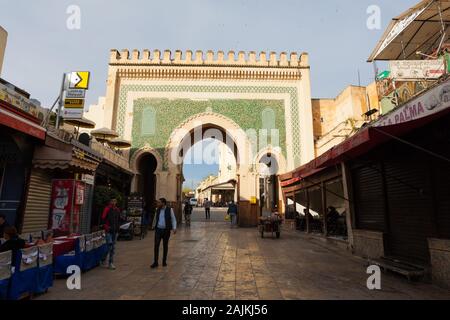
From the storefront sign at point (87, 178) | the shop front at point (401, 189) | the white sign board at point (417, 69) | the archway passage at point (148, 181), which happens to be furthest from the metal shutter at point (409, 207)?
the archway passage at point (148, 181)

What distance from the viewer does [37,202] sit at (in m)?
7.10

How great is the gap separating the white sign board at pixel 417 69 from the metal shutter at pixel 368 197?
3304 mm

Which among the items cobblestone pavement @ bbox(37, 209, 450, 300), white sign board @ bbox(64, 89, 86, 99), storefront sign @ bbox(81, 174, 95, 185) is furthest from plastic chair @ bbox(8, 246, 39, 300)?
white sign board @ bbox(64, 89, 86, 99)

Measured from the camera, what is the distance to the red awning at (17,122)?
521cm

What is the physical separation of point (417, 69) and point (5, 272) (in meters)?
10.7

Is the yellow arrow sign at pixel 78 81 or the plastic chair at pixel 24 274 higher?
the yellow arrow sign at pixel 78 81

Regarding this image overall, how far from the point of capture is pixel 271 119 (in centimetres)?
1711

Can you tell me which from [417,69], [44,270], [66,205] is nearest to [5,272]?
[44,270]

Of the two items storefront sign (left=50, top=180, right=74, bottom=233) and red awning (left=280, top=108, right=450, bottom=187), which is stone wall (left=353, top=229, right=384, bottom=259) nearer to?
red awning (left=280, top=108, right=450, bottom=187)

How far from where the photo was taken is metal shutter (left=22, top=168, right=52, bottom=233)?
22.1 ft

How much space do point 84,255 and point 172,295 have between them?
2.30 m

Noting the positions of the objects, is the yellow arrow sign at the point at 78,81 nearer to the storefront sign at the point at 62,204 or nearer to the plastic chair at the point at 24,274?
the storefront sign at the point at 62,204
